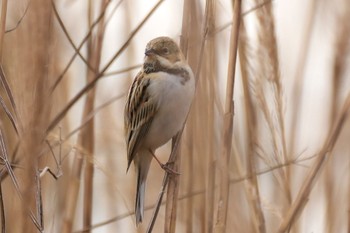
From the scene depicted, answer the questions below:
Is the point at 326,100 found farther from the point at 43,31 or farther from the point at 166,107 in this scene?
the point at 43,31

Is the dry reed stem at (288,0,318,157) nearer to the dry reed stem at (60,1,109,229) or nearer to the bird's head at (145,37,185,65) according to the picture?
the bird's head at (145,37,185,65)

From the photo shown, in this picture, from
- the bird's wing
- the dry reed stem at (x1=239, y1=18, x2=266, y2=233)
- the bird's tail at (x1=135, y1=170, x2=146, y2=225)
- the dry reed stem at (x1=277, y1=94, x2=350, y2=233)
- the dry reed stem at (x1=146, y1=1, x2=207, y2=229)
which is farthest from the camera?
the bird's wing

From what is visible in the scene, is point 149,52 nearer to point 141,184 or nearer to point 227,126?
point 141,184

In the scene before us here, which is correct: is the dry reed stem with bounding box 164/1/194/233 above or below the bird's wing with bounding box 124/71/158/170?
below

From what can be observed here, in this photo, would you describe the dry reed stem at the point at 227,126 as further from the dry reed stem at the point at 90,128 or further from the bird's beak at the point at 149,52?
the bird's beak at the point at 149,52

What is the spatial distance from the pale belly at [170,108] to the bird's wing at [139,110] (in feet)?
0.09

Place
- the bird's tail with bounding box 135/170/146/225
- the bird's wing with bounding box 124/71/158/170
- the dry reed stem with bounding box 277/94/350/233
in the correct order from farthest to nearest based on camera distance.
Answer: the bird's wing with bounding box 124/71/158/170 < the bird's tail with bounding box 135/170/146/225 < the dry reed stem with bounding box 277/94/350/233

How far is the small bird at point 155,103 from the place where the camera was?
7.86 ft

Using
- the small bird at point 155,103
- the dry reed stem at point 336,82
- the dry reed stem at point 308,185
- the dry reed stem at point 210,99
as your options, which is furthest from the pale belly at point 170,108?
the dry reed stem at point 308,185

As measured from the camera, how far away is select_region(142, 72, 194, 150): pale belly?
2.41 metres

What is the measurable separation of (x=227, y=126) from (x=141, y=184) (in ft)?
2.64

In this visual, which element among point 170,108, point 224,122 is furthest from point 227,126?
point 170,108

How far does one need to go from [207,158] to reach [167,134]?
1.63ft

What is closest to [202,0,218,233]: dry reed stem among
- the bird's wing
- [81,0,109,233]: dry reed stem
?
[81,0,109,233]: dry reed stem
